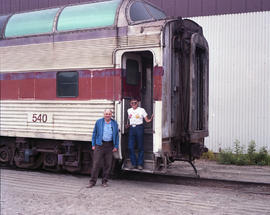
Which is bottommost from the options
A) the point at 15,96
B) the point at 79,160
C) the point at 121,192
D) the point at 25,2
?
the point at 121,192

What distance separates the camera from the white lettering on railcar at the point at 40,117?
929cm

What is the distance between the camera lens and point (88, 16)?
8.99m

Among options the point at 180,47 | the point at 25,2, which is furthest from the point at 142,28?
the point at 25,2

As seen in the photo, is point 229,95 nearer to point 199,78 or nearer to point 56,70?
point 199,78

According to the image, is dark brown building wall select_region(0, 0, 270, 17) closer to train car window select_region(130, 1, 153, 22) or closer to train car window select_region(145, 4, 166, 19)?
train car window select_region(145, 4, 166, 19)

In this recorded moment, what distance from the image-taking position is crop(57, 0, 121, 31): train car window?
8.71m

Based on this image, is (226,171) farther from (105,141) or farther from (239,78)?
(105,141)

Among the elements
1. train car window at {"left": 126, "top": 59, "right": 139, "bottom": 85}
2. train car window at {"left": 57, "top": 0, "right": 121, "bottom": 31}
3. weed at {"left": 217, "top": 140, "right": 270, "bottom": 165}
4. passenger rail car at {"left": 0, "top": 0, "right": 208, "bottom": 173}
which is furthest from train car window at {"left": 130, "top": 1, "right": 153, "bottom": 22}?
weed at {"left": 217, "top": 140, "right": 270, "bottom": 165}

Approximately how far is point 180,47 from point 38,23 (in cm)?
376

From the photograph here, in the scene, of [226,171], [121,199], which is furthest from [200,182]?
[226,171]

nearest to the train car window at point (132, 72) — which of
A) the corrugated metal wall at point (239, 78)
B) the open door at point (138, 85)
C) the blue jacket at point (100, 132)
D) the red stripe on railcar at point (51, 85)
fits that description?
the open door at point (138, 85)

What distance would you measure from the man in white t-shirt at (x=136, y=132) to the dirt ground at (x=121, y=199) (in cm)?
59

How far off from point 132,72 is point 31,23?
3.06 m

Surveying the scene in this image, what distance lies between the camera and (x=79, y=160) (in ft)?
30.2
